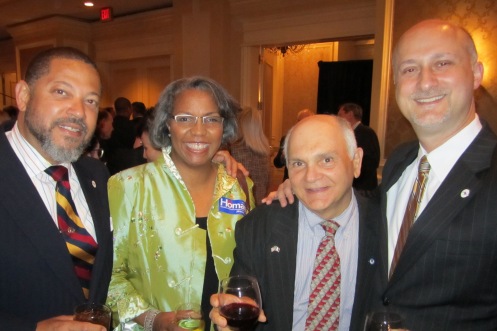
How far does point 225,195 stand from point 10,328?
40.8 inches

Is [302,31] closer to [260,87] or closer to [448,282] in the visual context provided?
[260,87]

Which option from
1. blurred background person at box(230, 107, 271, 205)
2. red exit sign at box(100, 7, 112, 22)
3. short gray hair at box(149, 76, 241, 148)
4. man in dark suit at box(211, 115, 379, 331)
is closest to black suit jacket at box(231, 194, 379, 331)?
man in dark suit at box(211, 115, 379, 331)

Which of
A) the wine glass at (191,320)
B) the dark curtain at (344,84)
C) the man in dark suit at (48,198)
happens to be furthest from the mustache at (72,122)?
the dark curtain at (344,84)

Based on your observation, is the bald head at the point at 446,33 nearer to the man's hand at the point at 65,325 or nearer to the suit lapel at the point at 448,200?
the suit lapel at the point at 448,200

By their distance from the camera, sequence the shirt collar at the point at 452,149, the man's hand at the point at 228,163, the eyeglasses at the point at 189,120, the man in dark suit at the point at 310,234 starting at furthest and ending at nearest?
the man's hand at the point at 228,163 < the eyeglasses at the point at 189,120 < the man in dark suit at the point at 310,234 < the shirt collar at the point at 452,149

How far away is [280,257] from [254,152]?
8.35ft

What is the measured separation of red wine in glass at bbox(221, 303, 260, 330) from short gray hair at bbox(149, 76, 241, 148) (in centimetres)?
102

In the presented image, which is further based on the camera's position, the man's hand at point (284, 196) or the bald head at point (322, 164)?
the man's hand at point (284, 196)

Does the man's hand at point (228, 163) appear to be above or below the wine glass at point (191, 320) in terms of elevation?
above

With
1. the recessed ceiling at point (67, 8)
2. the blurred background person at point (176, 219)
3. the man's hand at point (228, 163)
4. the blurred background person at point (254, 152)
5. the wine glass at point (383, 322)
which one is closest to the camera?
the wine glass at point (383, 322)

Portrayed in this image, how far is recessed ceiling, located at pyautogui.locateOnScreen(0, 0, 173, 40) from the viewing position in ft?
28.3

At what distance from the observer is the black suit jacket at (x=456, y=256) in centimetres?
136

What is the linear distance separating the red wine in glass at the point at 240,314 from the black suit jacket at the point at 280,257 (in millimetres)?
368

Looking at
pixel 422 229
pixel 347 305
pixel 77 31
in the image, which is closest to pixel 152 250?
pixel 347 305
